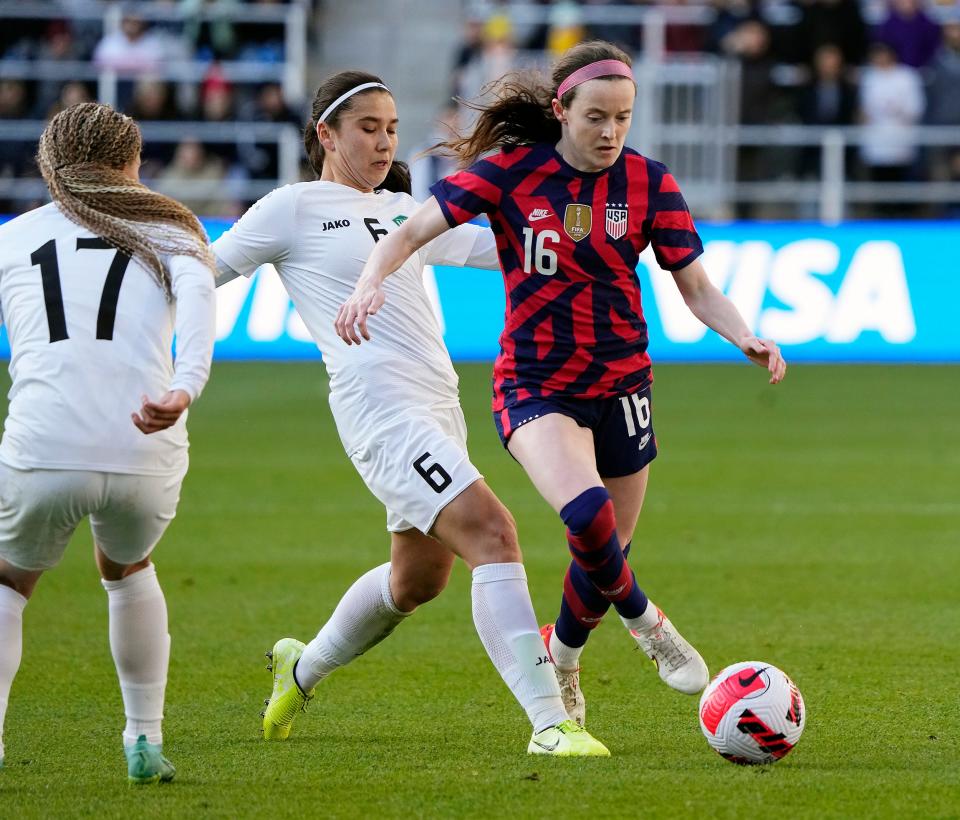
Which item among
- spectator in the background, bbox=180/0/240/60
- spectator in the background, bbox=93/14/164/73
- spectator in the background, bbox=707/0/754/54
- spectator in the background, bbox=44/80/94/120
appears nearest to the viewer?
spectator in the background, bbox=44/80/94/120

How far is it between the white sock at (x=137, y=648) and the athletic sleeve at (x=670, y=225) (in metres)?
2.00

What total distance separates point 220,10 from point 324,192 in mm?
17076

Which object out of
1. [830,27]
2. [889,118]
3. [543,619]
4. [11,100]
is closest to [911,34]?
[830,27]

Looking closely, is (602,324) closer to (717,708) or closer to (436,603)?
(717,708)

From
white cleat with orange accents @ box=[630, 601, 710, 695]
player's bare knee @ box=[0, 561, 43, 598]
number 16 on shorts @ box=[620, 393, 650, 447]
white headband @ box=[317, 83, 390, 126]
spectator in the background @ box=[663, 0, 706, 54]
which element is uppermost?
white headband @ box=[317, 83, 390, 126]

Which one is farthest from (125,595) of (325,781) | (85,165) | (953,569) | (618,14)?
(618,14)

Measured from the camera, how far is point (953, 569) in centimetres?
888

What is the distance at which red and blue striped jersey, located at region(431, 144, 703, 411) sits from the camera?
5.41m

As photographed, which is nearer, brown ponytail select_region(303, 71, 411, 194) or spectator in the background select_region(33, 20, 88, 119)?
brown ponytail select_region(303, 71, 411, 194)

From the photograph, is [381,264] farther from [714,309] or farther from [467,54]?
[467,54]

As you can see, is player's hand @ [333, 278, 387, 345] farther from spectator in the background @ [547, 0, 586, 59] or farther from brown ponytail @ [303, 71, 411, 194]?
spectator in the background @ [547, 0, 586, 59]

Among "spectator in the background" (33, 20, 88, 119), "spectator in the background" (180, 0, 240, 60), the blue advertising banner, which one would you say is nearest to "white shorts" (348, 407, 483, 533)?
the blue advertising banner

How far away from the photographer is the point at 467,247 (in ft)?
19.4

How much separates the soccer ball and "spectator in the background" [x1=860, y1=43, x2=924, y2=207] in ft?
52.1
